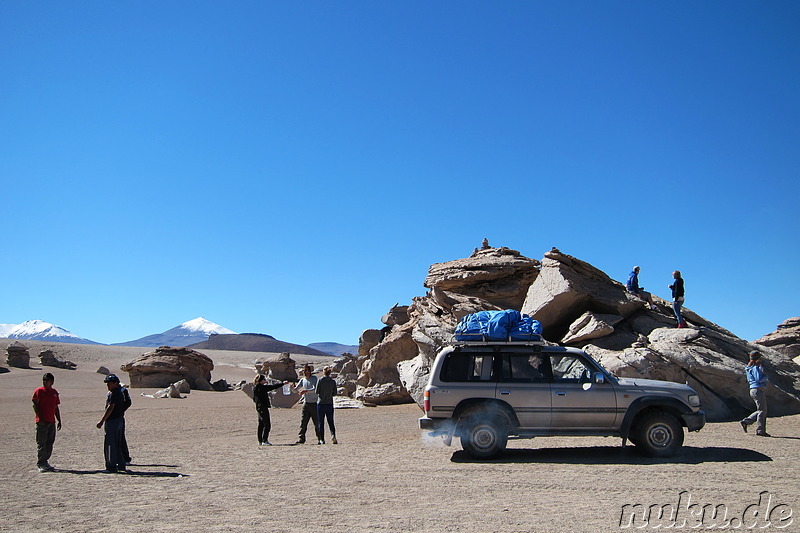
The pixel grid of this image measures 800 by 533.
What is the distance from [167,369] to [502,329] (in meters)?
36.8

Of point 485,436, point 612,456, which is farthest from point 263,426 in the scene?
point 612,456

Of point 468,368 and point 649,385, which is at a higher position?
point 468,368

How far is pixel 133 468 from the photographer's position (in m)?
11.9

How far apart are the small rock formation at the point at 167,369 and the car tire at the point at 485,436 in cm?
3686

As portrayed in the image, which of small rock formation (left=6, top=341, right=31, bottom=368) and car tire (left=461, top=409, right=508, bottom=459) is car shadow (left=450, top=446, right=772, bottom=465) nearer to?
car tire (left=461, top=409, right=508, bottom=459)

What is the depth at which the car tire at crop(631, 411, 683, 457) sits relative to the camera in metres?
11.2

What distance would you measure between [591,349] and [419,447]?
7742 mm

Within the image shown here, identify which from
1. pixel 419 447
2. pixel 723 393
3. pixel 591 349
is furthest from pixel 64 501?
pixel 723 393

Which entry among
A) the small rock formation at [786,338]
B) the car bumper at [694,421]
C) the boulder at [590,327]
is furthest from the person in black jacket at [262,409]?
the small rock formation at [786,338]

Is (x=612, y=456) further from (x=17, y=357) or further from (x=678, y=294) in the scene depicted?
(x=17, y=357)

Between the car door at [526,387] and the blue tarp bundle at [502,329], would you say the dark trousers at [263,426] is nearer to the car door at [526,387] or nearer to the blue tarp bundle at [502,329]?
the blue tarp bundle at [502,329]

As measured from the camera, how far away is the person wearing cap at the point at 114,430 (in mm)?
11258

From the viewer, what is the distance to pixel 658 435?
11.3 m

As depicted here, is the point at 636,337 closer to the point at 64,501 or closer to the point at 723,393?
the point at 723,393
